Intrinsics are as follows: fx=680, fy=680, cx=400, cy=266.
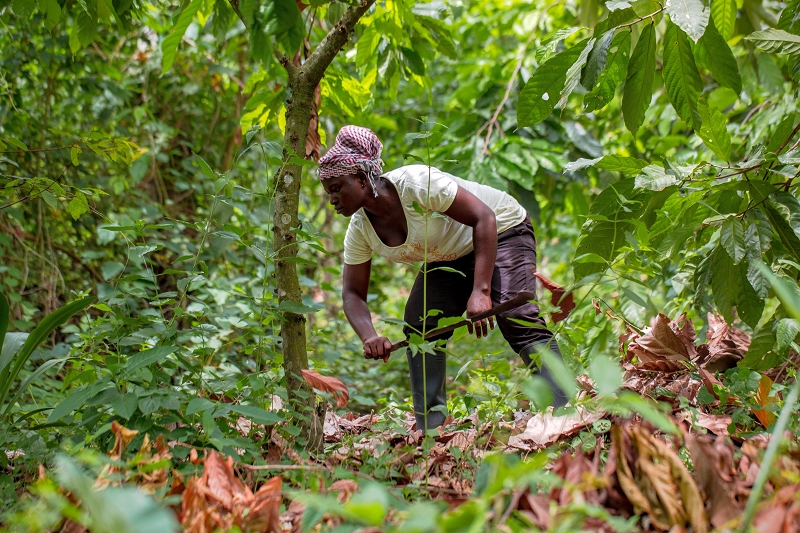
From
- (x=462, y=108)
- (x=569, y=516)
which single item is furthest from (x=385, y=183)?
(x=462, y=108)

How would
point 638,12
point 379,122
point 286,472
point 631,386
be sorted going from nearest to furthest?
1. point 286,472
2. point 638,12
3. point 631,386
4. point 379,122

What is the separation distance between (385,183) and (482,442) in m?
1.08

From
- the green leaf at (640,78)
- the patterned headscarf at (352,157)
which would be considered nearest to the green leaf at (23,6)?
the patterned headscarf at (352,157)

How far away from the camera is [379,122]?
14.5ft

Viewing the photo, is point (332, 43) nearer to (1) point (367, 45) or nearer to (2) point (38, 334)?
(1) point (367, 45)

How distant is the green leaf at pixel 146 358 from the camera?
5.20 feet

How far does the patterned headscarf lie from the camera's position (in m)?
2.27

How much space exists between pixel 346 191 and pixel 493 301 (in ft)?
2.28

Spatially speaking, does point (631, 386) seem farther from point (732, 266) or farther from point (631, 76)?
point (631, 76)

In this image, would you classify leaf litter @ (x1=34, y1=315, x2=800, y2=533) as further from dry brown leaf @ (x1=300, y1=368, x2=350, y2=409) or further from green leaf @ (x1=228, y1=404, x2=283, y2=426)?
green leaf @ (x1=228, y1=404, x2=283, y2=426)

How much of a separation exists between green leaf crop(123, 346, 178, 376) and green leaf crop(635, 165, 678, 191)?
4.02ft

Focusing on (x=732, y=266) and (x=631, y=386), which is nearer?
(x=732, y=266)

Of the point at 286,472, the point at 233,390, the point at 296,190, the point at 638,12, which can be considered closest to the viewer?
the point at 286,472

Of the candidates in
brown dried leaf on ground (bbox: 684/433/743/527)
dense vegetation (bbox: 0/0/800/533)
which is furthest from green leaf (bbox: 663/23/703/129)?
brown dried leaf on ground (bbox: 684/433/743/527)
